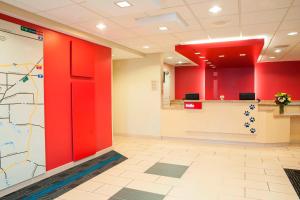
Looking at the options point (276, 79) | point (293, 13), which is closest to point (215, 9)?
point (293, 13)

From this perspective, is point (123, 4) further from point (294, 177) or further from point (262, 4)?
point (294, 177)

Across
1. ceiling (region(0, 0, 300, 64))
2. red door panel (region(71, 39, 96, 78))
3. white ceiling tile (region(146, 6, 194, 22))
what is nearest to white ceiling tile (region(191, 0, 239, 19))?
ceiling (region(0, 0, 300, 64))

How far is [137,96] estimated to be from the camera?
7996 millimetres

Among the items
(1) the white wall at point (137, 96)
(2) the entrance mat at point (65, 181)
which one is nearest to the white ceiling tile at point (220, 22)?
(1) the white wall at point (137, 96)

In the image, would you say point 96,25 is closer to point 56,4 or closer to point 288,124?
point 56,4

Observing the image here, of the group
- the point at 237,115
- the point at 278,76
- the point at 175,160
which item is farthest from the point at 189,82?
the point at 175,160

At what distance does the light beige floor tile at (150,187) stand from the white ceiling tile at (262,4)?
3.18 meters

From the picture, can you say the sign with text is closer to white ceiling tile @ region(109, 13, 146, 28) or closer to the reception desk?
the reception desk

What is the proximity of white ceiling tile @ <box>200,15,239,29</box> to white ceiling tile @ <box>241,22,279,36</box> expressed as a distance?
438mm

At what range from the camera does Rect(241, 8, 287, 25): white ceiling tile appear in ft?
12.6

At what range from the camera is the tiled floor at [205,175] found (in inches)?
142

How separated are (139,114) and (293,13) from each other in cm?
534

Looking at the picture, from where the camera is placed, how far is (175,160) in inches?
210

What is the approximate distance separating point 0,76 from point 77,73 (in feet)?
5.53
